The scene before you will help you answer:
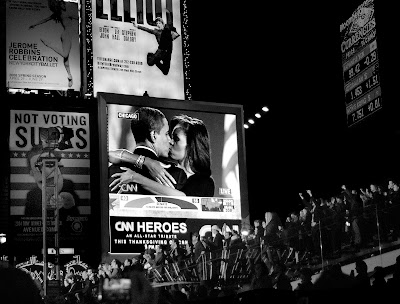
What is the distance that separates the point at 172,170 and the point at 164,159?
483 millimetres

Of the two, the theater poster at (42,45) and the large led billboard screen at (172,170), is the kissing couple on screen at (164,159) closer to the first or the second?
the large led billboard screen at (172,170)

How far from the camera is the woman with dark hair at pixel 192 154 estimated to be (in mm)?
28562

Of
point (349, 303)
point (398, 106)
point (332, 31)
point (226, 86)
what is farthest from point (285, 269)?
point (226, 86)

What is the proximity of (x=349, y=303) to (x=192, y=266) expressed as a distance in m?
6.87

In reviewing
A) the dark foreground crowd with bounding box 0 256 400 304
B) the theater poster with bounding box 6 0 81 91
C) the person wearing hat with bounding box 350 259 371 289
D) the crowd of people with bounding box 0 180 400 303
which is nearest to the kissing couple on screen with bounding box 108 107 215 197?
the theater poster with bounding box 6 0 81 91

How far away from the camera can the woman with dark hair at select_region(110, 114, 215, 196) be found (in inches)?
1125

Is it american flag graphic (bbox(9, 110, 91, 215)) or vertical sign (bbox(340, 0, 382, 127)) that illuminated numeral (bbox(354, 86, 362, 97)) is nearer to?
vertical sign (bbox(340, 0, 382, 127))

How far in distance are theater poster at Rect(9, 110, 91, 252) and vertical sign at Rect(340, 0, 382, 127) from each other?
9.32 metres

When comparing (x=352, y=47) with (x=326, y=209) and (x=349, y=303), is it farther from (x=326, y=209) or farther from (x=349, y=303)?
(x=349, y=303)

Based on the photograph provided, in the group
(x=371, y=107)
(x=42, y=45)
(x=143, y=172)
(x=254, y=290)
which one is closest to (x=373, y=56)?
(x=371, y=107)

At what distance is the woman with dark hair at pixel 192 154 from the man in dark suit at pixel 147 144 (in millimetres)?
259

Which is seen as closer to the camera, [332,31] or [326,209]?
[326,209]

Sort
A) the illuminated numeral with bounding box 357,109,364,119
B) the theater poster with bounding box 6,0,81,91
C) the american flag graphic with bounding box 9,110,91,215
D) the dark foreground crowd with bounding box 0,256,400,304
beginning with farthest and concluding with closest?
the theater poster with bounding box 6,0,81,91, the american flag graphic with bounding box 9,110,91,215, the illuminated numeral with bounding box 357,109,364,119, the dark foreground crowd with bounding box 0,256,400,304

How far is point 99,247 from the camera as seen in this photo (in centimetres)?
2741
